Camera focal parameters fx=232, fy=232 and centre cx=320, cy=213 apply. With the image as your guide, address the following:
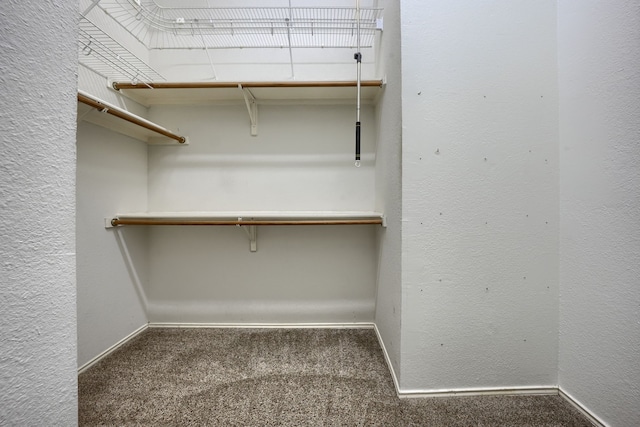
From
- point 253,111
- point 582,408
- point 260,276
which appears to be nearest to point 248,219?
point 260,276

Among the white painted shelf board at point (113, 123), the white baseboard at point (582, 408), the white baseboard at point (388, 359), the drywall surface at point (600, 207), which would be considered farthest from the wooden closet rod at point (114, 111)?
the white baseboard at point (582, 408)

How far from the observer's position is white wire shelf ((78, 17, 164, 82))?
48.7 inches

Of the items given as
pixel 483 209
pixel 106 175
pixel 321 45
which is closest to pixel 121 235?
pixel 106 175

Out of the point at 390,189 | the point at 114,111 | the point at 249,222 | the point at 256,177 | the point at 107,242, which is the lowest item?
the point at 107,242

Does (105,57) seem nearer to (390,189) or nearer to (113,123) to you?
(113,123)

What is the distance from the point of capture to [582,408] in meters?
0.97

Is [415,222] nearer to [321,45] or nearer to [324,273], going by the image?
[324,273]

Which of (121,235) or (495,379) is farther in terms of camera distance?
(121,235)

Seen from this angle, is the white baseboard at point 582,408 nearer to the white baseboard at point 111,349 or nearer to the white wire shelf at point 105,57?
the white baseboard at point 111,349

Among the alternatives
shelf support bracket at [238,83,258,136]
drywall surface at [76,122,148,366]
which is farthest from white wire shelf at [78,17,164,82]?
shelf support bracket at [238,83,258,136]

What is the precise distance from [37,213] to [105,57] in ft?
4.67

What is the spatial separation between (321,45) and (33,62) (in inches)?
63.3

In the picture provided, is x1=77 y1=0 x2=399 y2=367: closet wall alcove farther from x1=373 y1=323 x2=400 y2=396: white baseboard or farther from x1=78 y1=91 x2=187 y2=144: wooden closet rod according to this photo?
x1=78 y1=91 x2=187 y2=144: wooden closet rod

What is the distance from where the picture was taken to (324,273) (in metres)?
1.68
